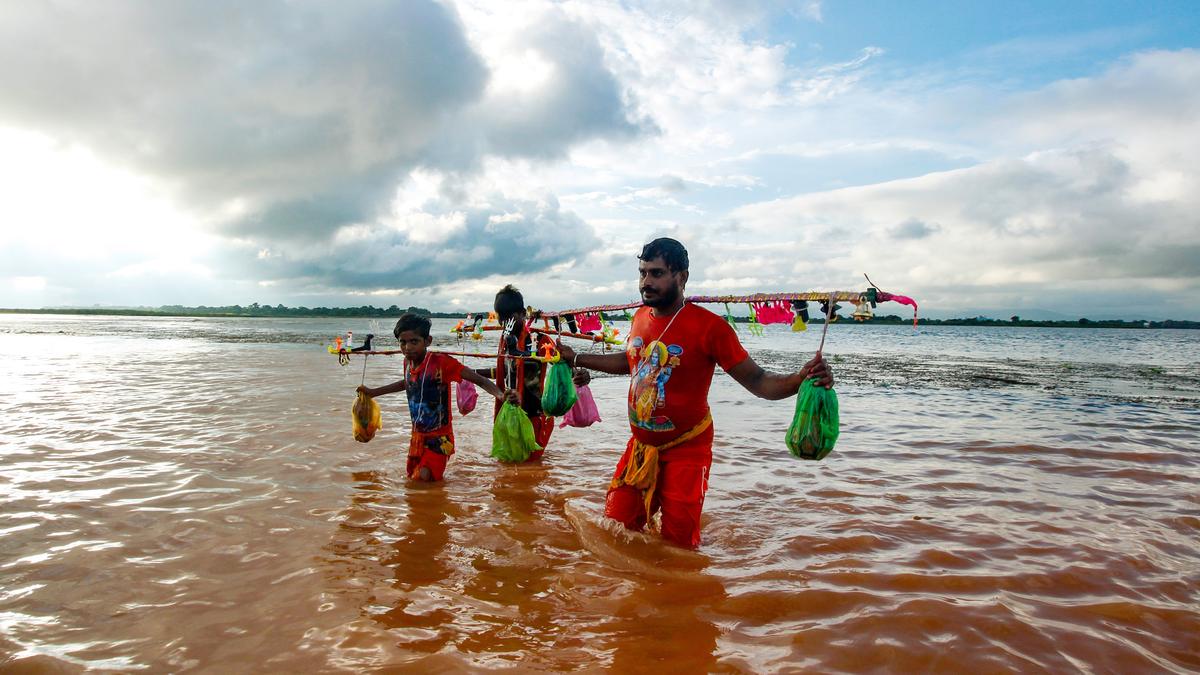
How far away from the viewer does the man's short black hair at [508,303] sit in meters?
6.56

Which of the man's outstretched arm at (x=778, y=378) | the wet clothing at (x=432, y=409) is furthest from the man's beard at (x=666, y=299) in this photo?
the wet clothing at (x=432, y=409)

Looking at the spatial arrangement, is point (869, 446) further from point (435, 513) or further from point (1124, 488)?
point (435, 513)

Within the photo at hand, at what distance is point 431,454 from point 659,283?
3.30m

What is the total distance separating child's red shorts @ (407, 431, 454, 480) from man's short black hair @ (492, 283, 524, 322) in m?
1.42

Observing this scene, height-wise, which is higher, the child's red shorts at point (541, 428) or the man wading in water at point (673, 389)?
the man wading in water at point (673, 389)

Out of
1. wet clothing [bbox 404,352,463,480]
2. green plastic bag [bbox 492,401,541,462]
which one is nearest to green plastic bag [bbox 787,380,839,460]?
green plastic bag [bbox 492,401,541,462]

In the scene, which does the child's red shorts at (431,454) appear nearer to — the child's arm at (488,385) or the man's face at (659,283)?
the child's arm at (488,385)

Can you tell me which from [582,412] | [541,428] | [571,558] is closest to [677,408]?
[571,558]

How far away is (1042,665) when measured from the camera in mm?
2834

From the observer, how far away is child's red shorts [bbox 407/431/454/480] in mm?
6016

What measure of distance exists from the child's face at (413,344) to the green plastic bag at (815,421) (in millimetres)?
3523

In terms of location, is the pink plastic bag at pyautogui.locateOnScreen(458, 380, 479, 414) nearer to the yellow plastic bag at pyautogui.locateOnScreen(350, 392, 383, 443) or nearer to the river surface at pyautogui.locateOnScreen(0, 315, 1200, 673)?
the river surface at pyautogui.locateOnScreen(0, 315, 1200, 673)

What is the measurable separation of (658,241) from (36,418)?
9.48 metres

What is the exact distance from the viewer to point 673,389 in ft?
12.9
